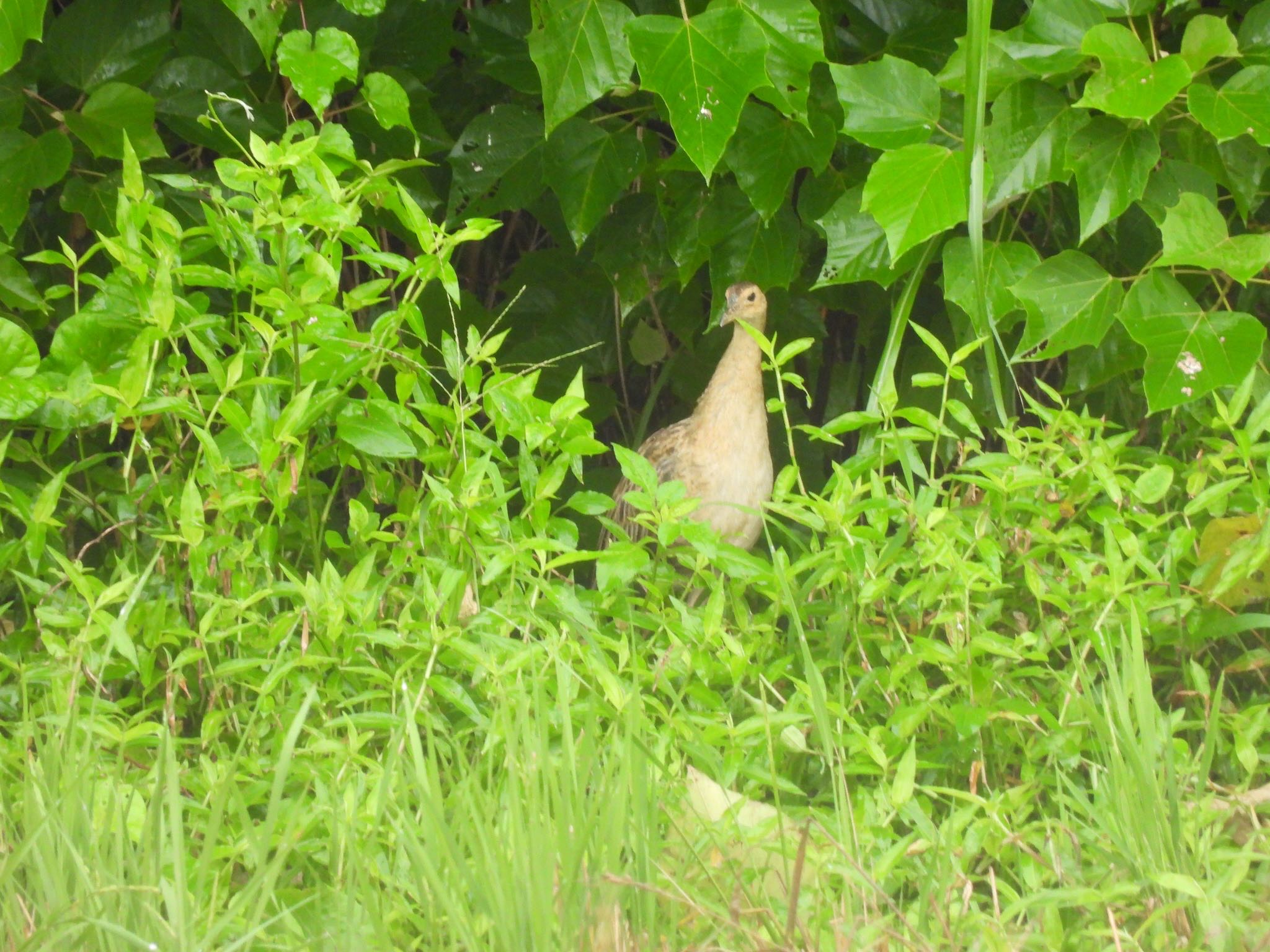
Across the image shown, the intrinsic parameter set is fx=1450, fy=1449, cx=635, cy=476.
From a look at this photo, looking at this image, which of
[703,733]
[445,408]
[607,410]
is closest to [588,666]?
[703,733]

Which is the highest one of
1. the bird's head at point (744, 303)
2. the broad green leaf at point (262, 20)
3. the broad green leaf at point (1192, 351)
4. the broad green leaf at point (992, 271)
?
the broad green leaf at point (262, 20)

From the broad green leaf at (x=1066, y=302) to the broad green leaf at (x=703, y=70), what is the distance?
65cm

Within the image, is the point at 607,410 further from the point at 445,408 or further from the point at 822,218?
the point at 445,408

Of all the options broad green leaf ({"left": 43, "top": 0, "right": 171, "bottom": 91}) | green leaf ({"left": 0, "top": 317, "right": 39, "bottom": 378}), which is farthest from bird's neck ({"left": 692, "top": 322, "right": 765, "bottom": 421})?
green leaf ({"left": 0, "top": 317, "right": 39, "bottom": 378})

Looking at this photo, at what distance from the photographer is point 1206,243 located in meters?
2.62

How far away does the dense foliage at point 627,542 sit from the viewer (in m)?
1.64

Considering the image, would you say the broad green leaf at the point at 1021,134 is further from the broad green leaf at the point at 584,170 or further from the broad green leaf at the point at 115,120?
the broad green leaf at the point at 115,120

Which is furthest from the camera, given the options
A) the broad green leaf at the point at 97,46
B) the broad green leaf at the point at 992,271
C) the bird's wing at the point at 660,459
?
the bird's wing at the point at 660,459

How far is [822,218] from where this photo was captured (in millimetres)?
2896

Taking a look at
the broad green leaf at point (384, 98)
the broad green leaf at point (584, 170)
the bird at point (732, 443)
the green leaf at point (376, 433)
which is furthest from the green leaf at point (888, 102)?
the green leaf at point (376, 433)

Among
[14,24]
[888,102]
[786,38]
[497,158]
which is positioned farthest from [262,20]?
[888,102]

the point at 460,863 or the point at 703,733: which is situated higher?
the point at 460,863

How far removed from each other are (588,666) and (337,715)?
0.41 metres

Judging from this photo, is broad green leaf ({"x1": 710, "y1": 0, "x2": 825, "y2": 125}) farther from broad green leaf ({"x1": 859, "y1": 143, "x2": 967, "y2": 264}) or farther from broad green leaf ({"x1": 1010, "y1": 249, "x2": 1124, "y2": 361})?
broad green leaf ({"x1": 1010, "y1": 249, "x2": 1124, "y2": 361})
